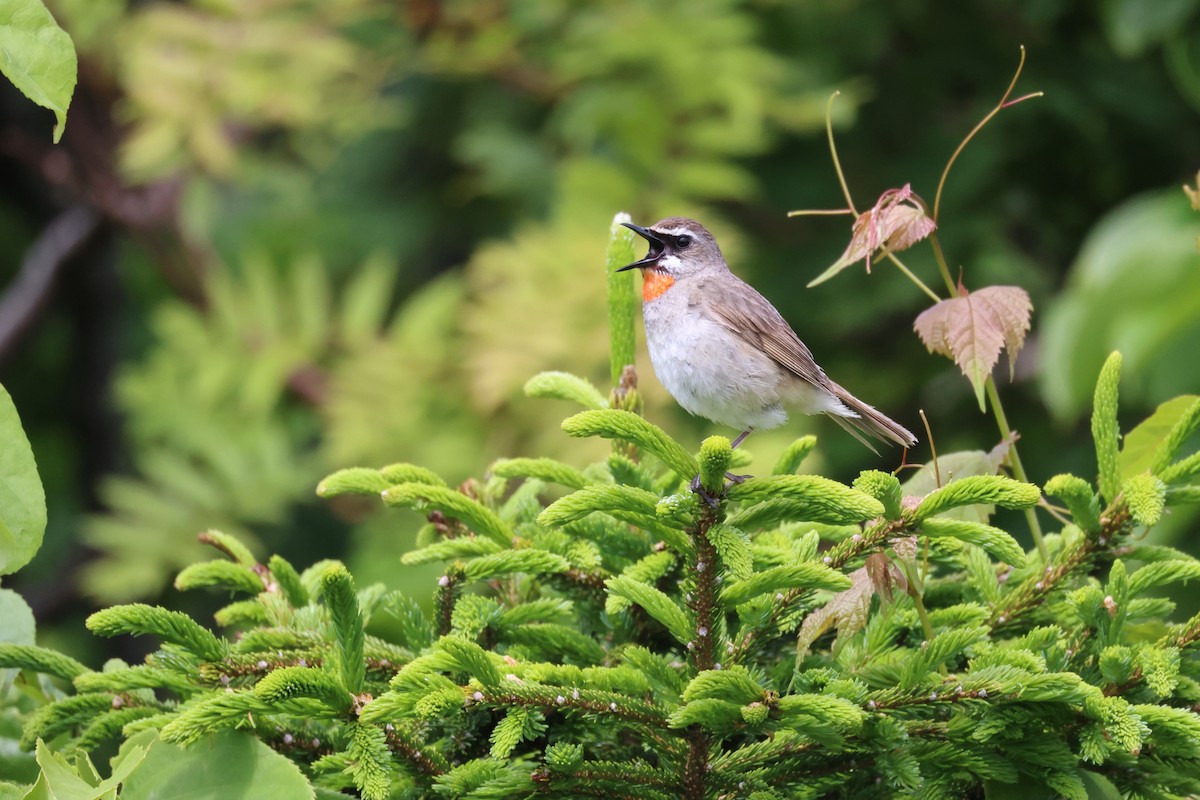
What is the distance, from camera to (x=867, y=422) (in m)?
2.69

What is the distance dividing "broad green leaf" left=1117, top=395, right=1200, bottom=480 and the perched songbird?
51cm

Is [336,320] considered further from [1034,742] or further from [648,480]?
[1034,742]

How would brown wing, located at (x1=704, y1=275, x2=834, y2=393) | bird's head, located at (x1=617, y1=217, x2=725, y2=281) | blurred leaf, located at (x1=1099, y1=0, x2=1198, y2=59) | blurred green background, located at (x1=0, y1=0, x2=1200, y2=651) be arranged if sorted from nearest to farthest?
brown wing, located at (x1=704, y1=275, x2=834, y2=393), bird's head, located at (x1=617, y1=217, x2=725, y2=281), blurred leaf, located at (x1=1099, y1=0, x2=1198, y2=59), blurred green background, located at (x1=0, y1=0, x2=1200, y2=651)

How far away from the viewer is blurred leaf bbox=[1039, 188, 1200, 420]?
156 inches

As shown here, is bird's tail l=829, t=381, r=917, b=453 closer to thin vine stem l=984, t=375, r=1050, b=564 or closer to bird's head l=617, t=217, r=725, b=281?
thin vine stem l=984, t=375, r=1050, b=564

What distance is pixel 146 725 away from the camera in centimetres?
160

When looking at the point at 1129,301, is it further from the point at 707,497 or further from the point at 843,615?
the point at 707,497

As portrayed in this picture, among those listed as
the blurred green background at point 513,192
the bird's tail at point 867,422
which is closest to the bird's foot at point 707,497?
the bird's tail at point 867,422

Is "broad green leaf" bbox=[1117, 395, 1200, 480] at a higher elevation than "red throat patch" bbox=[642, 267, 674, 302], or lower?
higher

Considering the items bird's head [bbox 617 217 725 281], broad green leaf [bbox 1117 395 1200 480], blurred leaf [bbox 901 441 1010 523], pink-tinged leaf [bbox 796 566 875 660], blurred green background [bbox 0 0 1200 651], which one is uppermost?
broad green leaf [bbox 1117 395 1200 480]

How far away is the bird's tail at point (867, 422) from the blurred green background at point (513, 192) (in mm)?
1906

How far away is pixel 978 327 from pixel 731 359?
0.95 m

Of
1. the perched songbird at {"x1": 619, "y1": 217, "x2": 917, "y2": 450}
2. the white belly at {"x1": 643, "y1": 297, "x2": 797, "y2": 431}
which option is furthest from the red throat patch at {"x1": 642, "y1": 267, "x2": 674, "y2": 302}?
the white belly at {"x1": 643, "y1": 297, "x2": 797, "y2": 431}

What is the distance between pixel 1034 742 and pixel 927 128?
4.86 meters
